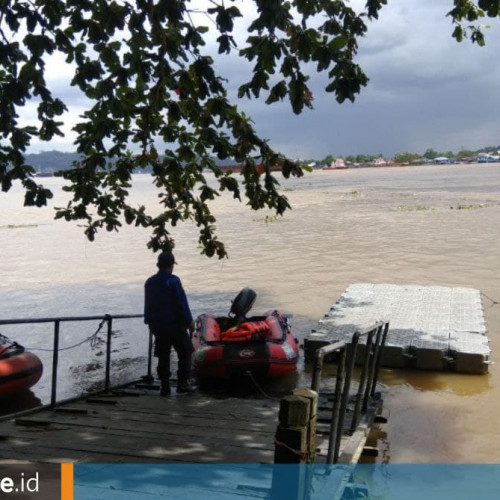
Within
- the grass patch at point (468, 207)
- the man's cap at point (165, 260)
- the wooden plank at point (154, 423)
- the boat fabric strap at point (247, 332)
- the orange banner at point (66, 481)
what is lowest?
the wooden plank at point (154, 423)

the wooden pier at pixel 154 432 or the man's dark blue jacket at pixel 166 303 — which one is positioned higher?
the man's dark blue jacket at pixel 166 303

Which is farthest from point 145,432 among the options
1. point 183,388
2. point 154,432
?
point 183,388

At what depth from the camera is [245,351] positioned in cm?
844

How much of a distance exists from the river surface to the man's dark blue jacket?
8.66 ft

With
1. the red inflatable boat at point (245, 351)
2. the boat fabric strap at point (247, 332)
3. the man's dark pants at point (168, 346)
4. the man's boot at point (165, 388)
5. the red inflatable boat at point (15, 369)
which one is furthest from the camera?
the boat fabric strap at point (247, 332)

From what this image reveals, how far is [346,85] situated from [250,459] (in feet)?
10.3

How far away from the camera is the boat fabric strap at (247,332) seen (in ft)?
28.6

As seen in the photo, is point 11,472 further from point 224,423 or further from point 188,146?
point 188,146

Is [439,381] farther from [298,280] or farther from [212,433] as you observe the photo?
[298,280]

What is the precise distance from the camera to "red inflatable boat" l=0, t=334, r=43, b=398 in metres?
8.09

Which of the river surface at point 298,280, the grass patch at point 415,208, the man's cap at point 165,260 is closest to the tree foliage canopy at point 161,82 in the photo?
the man's cap at point 165,260

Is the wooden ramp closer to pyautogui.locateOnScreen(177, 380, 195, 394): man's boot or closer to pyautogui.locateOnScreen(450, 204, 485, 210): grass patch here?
pyautogui.locateOnScreen(177, 380, 195, 394): man's boot

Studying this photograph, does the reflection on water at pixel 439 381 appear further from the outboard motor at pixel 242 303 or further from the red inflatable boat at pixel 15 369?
the red inflatable boat at pixel 15 369

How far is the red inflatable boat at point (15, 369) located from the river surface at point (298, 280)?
2.28 feet
